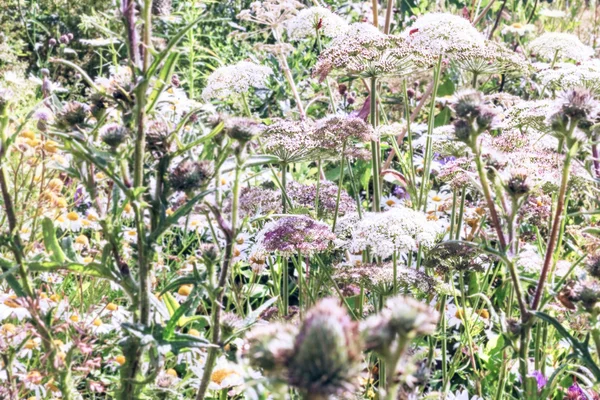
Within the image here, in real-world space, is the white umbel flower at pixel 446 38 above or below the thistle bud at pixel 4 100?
above

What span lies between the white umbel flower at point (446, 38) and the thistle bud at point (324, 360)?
1.48m

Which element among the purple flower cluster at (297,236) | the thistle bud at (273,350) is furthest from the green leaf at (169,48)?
the purple flower cluster at (297,236)

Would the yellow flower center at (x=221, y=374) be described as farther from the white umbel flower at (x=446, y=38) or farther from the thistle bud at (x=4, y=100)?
the white umbel flower at (x=446, y=38)

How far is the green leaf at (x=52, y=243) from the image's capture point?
1.30 m

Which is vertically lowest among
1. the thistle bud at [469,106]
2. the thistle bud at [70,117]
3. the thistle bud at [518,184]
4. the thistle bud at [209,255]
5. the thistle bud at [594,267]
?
the thistle bud at [594,267]

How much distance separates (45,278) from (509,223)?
1227 mm

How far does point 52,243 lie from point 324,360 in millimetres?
818

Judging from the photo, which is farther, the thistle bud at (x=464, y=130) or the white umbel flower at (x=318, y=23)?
the white umbel flower at (x=318, y=23)

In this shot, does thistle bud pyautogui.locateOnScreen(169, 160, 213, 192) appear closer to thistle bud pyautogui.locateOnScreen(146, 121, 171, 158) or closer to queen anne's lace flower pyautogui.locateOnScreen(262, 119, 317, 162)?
thistle bud pyautogui.locateOnScreen(146, 121, 171, 158)

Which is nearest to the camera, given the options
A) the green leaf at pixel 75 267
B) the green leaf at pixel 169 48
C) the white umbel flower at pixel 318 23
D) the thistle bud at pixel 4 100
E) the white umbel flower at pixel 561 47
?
the green leaf at pixel 169 48

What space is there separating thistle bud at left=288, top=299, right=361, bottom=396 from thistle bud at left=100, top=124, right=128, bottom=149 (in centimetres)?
74

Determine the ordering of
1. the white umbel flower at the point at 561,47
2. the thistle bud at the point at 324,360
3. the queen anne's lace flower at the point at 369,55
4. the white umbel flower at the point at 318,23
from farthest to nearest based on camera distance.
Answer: the white umbel flower at the point at 561,47, the white umbel flower at the point at 318,23, the queen anne's lace flower at the point at 369,55, the thistle bud at the point at 324,360

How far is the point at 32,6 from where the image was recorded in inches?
209

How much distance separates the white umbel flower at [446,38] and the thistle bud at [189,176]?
2.97ft
